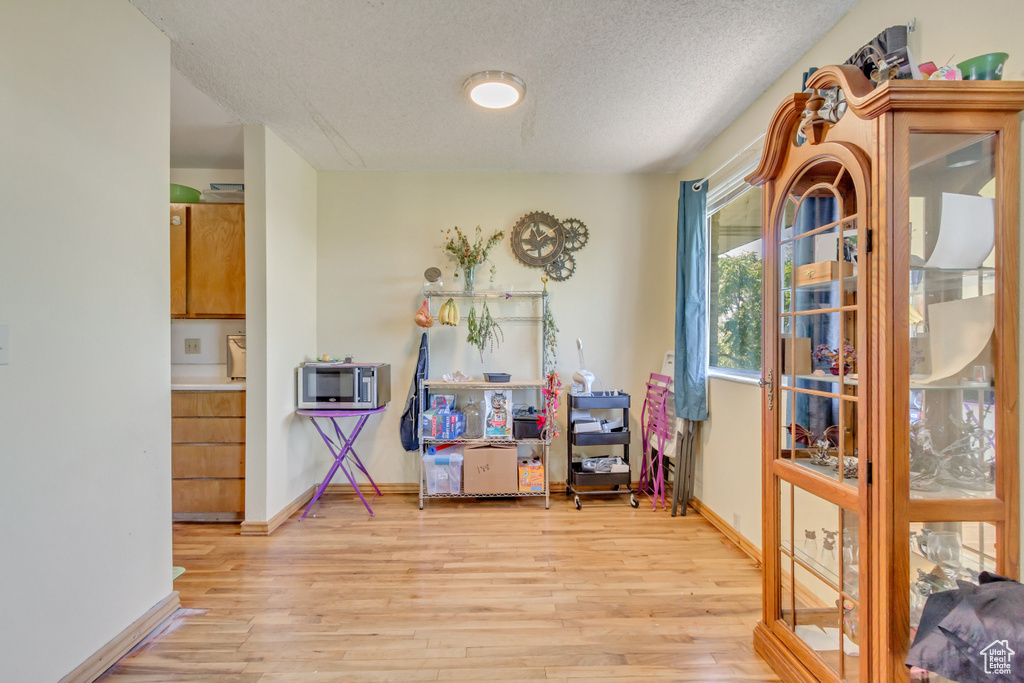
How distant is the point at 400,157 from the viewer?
3.34 metres

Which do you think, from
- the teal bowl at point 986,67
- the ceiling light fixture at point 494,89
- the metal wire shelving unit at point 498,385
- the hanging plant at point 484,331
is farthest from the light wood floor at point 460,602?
the ceiling light fixture at point 494,89

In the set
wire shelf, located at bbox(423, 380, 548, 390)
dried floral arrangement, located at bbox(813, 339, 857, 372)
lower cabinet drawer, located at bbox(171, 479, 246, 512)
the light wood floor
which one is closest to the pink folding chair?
the light wood floor

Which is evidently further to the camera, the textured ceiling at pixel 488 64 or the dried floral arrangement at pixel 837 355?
the textured ceiling at pixel 488 64

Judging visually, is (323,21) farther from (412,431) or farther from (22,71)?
(412,431)

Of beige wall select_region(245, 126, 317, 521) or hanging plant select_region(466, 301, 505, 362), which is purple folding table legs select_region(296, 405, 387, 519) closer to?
beige wall select_region(245, 126, 317, 521)

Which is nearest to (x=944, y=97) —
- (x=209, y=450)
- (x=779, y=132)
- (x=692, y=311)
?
(x=779, y=132)

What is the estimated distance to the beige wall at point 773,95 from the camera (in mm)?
1325

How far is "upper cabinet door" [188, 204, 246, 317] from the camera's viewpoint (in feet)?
10.2

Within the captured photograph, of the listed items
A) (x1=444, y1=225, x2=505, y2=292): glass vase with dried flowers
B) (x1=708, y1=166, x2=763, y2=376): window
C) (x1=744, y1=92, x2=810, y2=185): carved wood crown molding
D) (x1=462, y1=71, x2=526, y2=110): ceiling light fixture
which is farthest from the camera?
(x1=444, y1=225, x2=505, y2=292): glass vase with dried flowers

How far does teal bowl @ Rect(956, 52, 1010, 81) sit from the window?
137cm

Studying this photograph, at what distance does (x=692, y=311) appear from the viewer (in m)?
3.11

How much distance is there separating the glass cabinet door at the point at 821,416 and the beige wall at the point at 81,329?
2487 millimetres

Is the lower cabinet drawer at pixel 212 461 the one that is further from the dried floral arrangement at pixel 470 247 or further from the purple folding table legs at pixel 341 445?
the dried floral arrangement at pixel 470 247

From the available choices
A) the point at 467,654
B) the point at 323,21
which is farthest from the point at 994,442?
the point at 323,21
